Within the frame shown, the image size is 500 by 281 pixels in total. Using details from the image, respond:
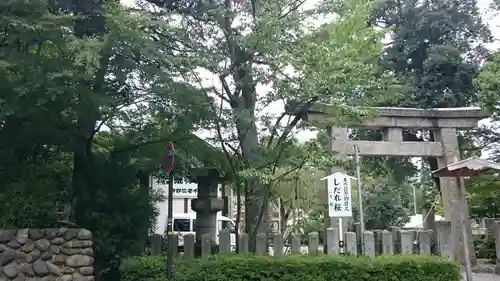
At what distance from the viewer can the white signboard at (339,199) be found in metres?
7.86

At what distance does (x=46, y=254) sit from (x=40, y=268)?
0.69 ft

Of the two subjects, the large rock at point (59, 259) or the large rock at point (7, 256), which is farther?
the large rock at point (59, 259)

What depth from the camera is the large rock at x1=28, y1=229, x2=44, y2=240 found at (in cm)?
651

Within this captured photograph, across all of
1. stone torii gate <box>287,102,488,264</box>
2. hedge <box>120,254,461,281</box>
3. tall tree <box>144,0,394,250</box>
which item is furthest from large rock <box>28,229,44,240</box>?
stone torii gate <box>287,102,488,264</box>

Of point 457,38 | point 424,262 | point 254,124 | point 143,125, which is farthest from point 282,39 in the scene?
point 457,38

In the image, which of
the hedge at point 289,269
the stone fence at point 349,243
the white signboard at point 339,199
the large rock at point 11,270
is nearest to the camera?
the large rock at point 11,270

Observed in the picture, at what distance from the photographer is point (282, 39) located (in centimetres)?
701

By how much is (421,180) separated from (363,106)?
32.8 feet

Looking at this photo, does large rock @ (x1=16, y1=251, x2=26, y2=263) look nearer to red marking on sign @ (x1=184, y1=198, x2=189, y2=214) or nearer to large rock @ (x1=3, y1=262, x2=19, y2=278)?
large rock @ (x1=3, y1=262, x2=19, y2=278)

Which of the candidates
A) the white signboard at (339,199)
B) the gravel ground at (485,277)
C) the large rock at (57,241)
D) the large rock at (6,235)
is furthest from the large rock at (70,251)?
the gravel ground at (485,277)

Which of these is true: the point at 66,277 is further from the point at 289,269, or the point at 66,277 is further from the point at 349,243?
the point at 349,243

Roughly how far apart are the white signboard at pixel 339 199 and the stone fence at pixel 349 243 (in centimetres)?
48

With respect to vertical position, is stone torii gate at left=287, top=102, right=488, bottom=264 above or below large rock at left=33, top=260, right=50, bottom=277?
above

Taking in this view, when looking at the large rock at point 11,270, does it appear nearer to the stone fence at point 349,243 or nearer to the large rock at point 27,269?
the large rock at point 27,269
